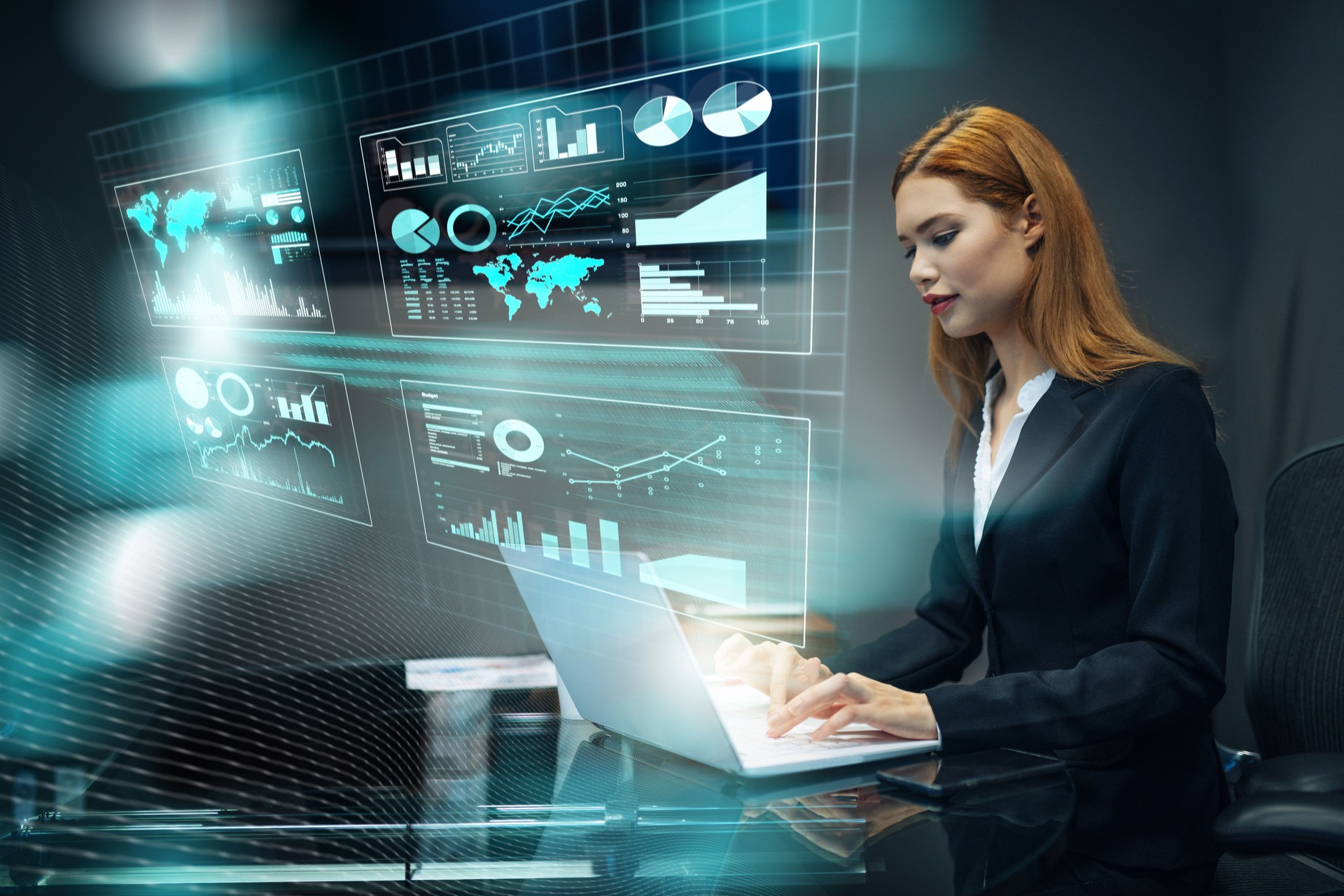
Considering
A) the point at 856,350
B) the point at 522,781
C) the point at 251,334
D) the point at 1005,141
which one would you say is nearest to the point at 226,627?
the point at 251,334

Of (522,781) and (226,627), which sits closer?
(522,781)

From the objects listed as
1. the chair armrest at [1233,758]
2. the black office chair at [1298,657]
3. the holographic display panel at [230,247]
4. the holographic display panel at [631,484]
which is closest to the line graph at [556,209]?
the holographic display panel at [631,484]

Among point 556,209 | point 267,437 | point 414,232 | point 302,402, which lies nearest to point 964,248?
point 556,209

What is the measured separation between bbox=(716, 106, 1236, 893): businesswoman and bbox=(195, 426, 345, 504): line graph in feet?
2.85

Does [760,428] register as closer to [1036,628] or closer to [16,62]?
[1036,628]

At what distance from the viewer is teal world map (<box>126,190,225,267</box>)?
4.23 feet

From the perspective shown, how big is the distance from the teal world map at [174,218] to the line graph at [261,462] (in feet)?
1.08

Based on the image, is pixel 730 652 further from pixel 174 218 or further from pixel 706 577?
pixel 174 218

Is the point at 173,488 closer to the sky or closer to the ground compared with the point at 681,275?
closer to the ground

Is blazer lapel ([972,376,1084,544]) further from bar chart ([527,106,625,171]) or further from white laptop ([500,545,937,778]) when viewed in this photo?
bar chart ([527,106,625,171])

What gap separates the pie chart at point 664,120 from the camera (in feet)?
3.28

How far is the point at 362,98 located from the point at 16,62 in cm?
56

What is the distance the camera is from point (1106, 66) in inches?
41.1

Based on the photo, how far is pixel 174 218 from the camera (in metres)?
1.32
